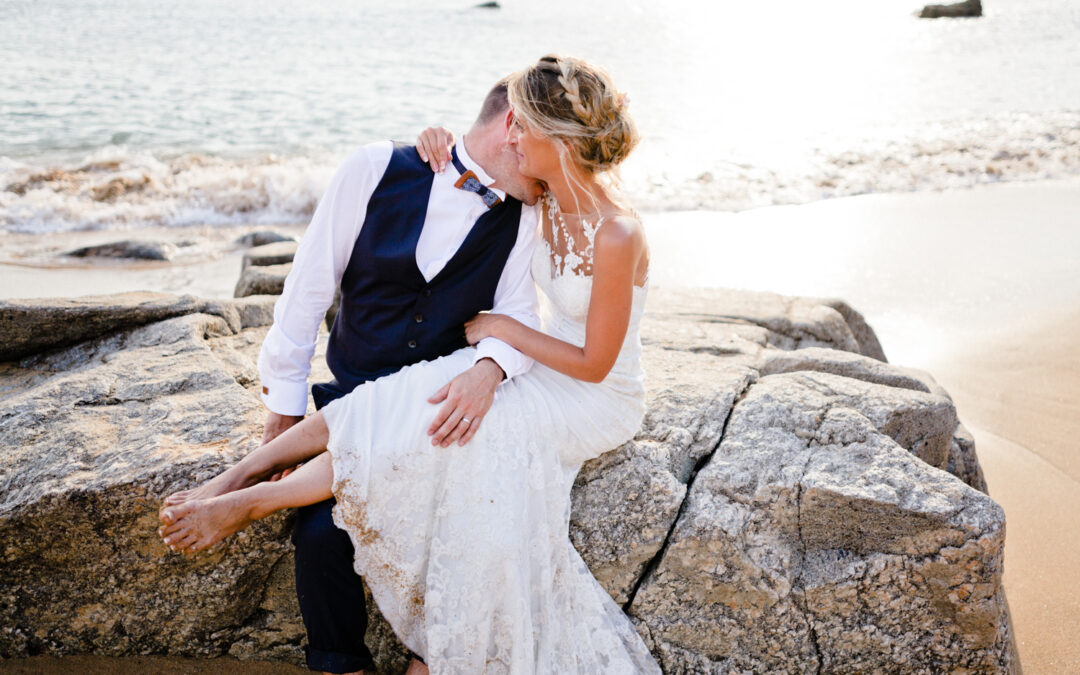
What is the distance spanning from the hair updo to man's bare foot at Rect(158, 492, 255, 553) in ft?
5.02

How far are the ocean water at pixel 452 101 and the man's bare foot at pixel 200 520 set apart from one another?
581 centimetres

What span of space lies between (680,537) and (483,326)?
1000 millimetres

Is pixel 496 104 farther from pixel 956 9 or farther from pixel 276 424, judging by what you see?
pixel 956 9

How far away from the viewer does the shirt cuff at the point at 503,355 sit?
289cm

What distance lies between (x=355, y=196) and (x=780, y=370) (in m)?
2.14

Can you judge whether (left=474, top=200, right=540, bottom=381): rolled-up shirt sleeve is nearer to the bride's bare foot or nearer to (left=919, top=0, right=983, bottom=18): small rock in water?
the bride's bare foot

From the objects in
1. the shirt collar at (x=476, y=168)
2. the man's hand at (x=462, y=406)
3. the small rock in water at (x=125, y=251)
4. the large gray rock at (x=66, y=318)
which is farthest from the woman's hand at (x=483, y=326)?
the small rock in water at (x=125, y=251)

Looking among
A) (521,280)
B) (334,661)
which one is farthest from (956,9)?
(334,661)

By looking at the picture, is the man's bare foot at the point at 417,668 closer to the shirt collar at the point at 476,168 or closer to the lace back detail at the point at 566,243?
the lace back detail at the point at 566,243

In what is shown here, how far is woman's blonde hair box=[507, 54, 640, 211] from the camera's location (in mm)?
2689

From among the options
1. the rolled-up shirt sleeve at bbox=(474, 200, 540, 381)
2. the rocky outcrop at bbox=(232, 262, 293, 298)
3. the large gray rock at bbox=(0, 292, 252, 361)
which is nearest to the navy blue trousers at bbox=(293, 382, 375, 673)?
the rolled-up shirt sleeve at bbox=(474, 200, 540, 381)

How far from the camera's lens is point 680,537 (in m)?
2.84

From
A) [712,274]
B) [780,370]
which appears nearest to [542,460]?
[780,370]

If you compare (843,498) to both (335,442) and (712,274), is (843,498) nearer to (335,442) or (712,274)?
(335,442)
